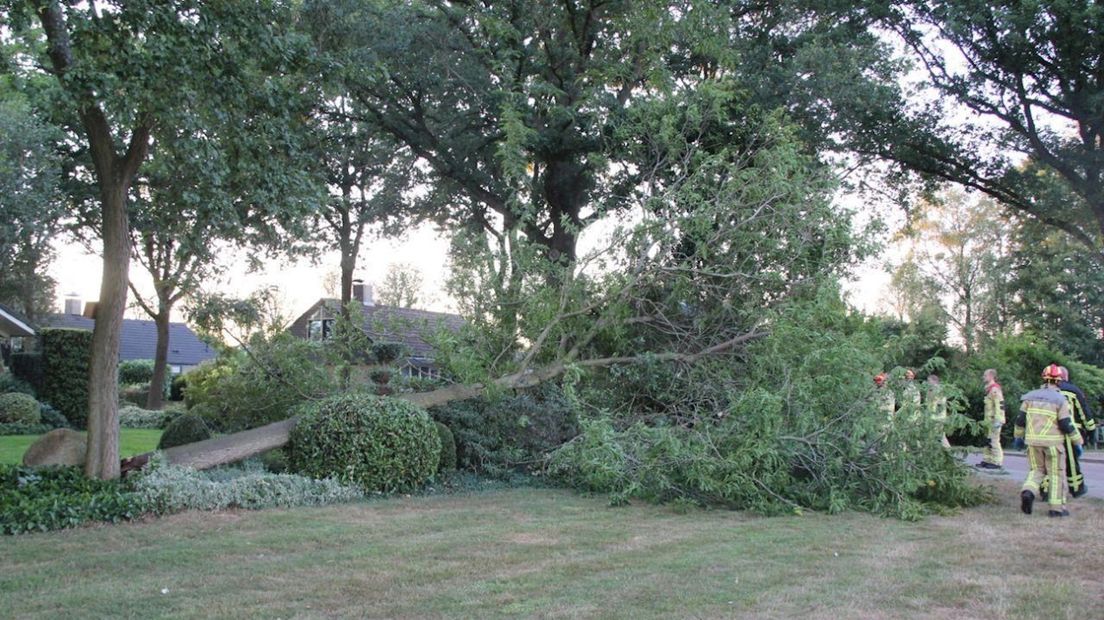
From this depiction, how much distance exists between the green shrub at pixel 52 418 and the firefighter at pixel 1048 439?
20274 millimetres

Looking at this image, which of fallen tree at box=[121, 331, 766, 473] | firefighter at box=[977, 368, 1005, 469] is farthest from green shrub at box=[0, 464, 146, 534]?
firefighter at box=[977, 368, 1005, 469]

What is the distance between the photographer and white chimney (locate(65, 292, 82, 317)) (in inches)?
1945

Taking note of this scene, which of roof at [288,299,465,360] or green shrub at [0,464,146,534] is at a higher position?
roof at [288,299,465,360]

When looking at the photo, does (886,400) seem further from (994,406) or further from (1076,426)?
(994,406)

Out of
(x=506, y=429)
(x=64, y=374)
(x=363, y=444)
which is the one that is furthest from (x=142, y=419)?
(x=363, y=444)

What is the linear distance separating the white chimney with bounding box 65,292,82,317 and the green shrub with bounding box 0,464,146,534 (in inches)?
1803

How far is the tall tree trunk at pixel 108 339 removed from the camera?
28.3ft

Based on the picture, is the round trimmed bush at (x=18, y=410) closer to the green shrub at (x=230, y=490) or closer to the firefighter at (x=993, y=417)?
the green shrub at (x=230, y=490)

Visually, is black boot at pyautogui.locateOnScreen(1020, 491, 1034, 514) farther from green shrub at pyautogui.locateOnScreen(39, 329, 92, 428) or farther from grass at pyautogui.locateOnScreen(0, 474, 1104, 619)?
green shrub at pyautogui.locateOnScreen(39, 329, 92, 428)

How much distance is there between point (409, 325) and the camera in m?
11.6

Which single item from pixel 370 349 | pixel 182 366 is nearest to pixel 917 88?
pixel 370 349

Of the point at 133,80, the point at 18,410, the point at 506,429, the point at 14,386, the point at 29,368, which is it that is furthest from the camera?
the point at 29,368

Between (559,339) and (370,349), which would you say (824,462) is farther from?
(370,349)

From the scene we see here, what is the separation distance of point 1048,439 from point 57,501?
9.35 metres
